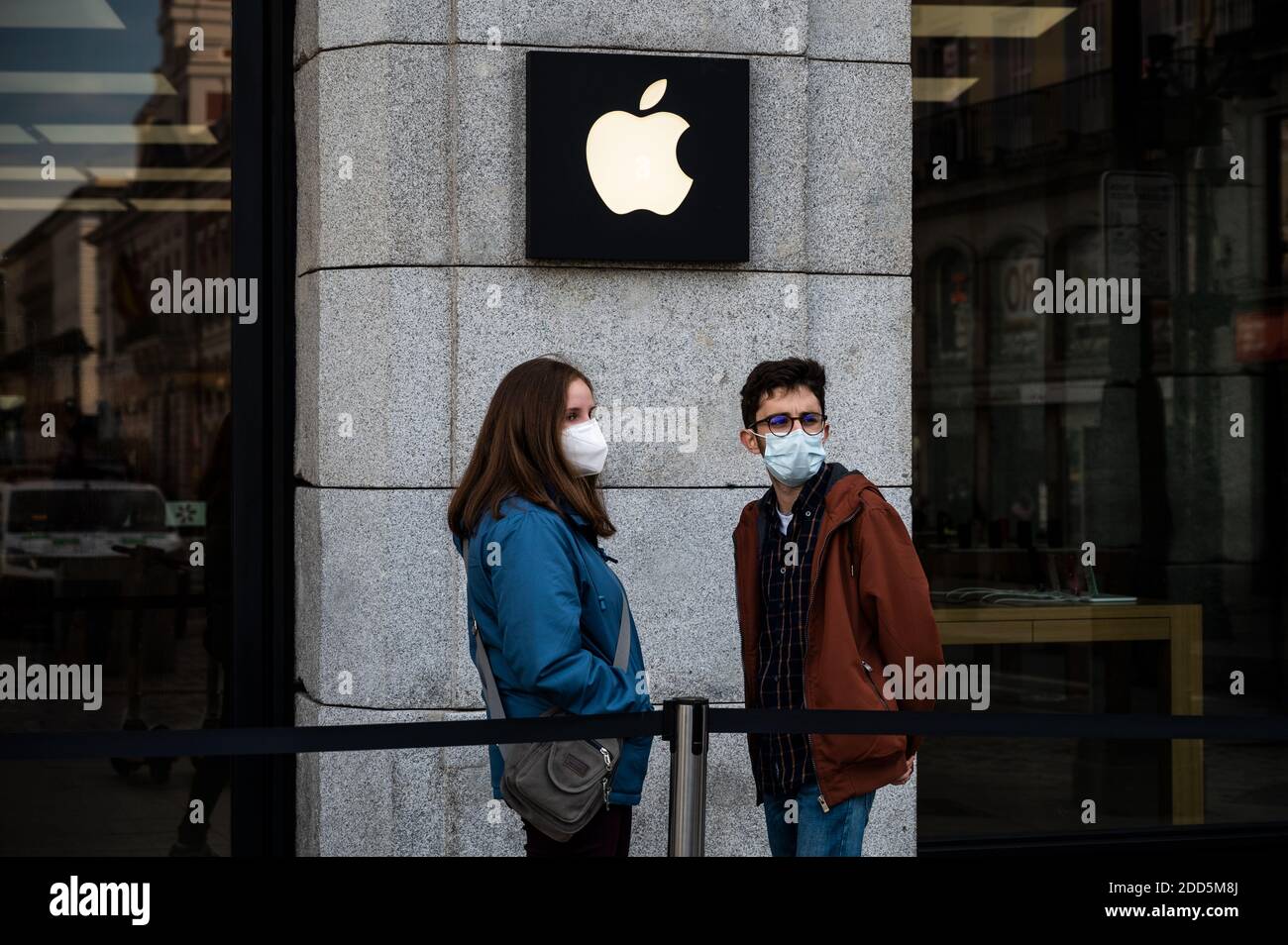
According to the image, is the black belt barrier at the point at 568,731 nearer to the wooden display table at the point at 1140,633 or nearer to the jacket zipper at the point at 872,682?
the jacket zipper at the point at 872,682

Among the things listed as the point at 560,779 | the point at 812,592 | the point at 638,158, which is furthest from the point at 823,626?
the point at 638,158

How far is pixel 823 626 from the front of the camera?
4.18 metres

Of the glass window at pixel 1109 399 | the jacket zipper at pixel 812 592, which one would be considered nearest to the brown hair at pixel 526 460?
the jacket zipper at pixel 812 592

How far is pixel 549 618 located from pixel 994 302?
16.7 ft

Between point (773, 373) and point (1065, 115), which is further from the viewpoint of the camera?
point (1065, 115)

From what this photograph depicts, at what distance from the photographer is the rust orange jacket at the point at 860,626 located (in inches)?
161

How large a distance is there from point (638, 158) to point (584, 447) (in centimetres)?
206

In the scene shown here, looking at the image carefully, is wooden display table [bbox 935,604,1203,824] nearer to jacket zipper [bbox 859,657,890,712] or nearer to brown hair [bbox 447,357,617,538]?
jacket zipper [bbox 859,657,890,712]

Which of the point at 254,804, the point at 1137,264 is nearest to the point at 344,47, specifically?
the point at 254,804

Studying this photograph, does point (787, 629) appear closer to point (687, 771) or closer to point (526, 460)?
point (687, 771)

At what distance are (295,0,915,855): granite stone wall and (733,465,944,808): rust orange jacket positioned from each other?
1.61 m

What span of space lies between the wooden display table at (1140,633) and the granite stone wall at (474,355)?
1.13m

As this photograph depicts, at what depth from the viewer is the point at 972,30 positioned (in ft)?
24.3
